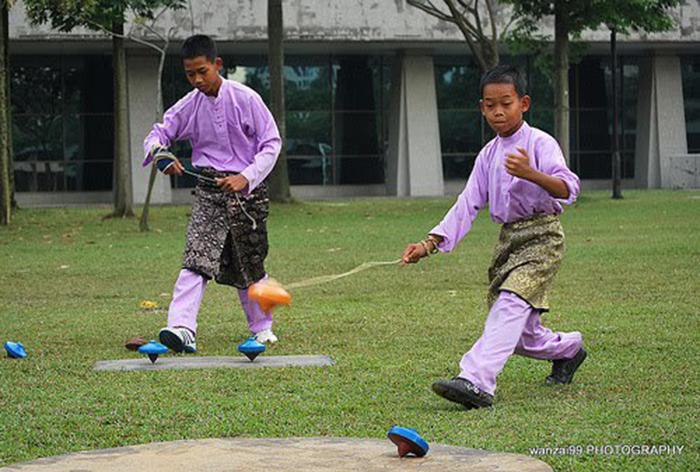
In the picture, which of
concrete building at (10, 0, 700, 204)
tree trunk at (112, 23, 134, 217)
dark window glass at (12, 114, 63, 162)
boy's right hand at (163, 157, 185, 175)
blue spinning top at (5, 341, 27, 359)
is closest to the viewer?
blue spinning top at (5, 341, 27, 359)

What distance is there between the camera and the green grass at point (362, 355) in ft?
17.5

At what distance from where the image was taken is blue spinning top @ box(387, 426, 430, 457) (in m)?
4.55

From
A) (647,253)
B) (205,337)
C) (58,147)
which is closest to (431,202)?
(58,147)

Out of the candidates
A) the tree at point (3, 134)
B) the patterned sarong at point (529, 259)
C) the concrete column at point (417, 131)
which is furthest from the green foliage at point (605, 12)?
the patterned sarong at point (529, 259)

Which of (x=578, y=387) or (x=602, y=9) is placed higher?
(x=602, y=9)

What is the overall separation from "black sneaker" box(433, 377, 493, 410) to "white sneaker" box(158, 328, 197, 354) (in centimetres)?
235

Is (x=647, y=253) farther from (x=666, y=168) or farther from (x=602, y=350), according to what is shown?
(x=666, y=168)

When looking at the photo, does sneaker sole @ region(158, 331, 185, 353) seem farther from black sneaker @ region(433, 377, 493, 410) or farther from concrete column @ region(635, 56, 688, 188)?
concrete column @ region(635, 56, 688, 188)

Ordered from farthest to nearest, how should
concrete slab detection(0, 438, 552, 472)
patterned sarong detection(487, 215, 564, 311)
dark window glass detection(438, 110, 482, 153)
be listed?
dark window glass detection(438, 110, 482, 153) → patterned sarong detection(487, 215, 564, 311) → concrete slab detection(0, 438, 552, 472)

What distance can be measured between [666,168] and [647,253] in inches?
1051

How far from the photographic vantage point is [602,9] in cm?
2522

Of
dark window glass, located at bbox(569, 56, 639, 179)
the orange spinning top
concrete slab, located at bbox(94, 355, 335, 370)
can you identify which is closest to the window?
dark window glass, located at bbox(569, 56, 639, 179)

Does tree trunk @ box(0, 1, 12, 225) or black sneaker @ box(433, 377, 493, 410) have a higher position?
tree trunk @ box(0, 1, 12, 225)

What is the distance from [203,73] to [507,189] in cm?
257
